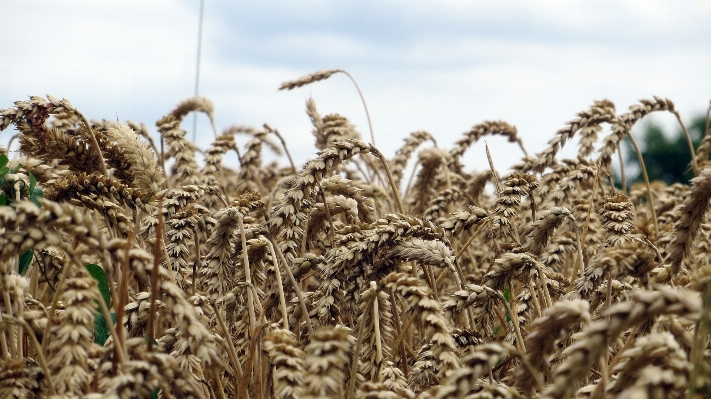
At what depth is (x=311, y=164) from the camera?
235 cm

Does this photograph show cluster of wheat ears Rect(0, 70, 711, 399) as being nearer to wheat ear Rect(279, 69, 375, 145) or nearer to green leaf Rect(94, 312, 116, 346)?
green leaf Rect(94, 312, 116, 346)

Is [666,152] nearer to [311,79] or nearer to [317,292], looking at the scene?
[311,79]

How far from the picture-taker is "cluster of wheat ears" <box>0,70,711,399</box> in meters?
1.47

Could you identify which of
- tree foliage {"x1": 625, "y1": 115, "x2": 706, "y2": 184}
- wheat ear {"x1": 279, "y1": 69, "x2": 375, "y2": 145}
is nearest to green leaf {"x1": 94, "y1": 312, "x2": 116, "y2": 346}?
wheat ear {"x1": 279, "y1": 69, "x2": 375, "y2": 145}

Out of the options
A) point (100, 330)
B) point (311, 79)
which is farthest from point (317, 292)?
point (311, 79)

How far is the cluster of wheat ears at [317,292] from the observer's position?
4.83 ft

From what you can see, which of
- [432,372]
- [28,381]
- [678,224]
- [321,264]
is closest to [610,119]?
[678,224]

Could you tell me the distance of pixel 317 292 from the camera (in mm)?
2270

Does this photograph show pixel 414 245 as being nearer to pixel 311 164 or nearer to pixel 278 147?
pixel 311 164

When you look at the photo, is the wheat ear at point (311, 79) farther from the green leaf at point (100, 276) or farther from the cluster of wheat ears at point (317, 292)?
the green leaf at point (100, 276)

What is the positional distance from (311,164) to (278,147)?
4886 mm

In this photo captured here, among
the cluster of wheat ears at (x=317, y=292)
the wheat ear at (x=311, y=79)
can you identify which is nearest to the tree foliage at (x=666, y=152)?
the wheat ear at (x=311, y=79)

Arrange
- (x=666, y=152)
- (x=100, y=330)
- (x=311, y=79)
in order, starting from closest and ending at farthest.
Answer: (x=100, y=330) < (x=311, y=79) < (x=666, y=152)

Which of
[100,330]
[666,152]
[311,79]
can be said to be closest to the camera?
[100,330]
